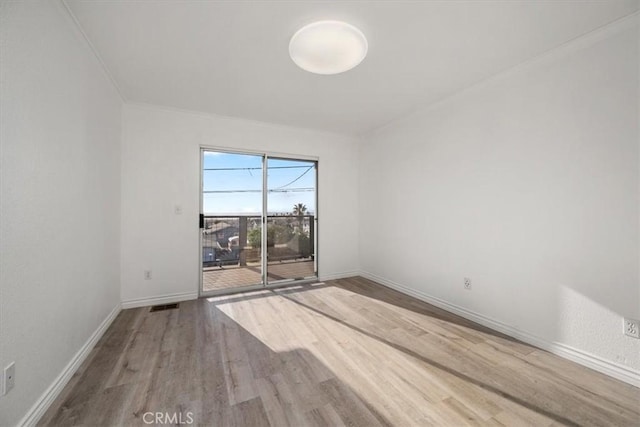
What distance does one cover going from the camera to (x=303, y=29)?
1.79 meters

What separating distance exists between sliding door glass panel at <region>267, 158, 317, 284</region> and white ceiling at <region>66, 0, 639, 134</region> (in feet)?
4.14

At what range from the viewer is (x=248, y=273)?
390 cm

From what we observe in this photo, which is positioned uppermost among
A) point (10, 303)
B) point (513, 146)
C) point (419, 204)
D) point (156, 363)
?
point (513, 146)

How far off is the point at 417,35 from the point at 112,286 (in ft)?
12.6

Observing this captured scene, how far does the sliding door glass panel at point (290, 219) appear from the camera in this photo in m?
3.97

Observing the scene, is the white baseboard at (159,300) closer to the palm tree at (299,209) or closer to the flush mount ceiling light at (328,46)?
the palm tree at (299,209)

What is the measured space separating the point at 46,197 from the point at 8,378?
37.9 inches

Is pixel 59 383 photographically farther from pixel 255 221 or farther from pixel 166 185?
pixel 255 221

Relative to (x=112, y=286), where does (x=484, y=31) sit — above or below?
above

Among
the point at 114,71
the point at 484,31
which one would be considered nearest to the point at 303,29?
the point at 484,31

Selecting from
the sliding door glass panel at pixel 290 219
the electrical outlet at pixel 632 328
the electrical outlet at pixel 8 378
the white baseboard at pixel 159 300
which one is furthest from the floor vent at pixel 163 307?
the electrical outlet at pixel 632 328

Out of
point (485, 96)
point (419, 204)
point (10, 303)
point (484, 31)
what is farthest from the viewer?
point (419, 204)

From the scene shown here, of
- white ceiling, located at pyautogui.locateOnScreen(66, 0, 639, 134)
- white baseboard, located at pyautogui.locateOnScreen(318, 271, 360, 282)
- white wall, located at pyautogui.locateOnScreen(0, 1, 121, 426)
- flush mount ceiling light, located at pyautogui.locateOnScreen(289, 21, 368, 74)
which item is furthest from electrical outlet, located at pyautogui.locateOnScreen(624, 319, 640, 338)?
white wall, located at pyautogui.locateOnScreen(0, 1, 121, 426)

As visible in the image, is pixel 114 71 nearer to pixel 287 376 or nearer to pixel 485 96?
pixel 287 376
